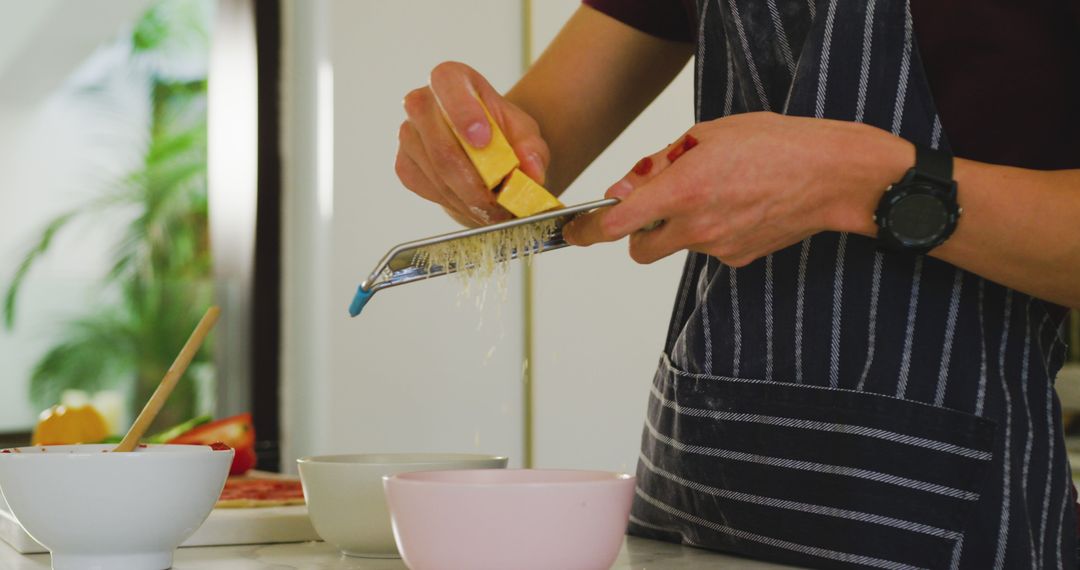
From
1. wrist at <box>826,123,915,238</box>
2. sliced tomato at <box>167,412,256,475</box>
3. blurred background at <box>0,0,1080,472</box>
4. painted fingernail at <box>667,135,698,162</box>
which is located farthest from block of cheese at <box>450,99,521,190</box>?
blurred background at <box>0,0,1080,472</box>

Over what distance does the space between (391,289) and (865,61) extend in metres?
1.40

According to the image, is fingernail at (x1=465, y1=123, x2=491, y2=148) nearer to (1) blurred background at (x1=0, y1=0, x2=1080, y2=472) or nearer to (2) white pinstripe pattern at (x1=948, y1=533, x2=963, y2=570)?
(2) white pinstripe pattern at (x1=948, y1=533, x2=963, y2=570)

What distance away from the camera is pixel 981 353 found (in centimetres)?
84

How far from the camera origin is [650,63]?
1.16 m

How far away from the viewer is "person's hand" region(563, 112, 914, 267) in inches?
29.5

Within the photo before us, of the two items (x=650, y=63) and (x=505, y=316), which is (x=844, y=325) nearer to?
(x=650, y=63)

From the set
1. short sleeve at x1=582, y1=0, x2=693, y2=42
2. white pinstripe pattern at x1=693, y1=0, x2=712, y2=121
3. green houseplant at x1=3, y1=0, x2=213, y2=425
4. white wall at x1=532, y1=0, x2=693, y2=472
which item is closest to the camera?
white pinstripe pattern at x1=693, y1=0, x2=712, y2=121

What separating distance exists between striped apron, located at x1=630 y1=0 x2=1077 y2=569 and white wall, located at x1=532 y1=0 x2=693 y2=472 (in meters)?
1.21

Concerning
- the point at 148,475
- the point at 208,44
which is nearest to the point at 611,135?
the point at 148,475

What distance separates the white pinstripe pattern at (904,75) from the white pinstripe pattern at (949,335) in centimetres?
12

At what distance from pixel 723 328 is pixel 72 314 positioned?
2.13 metres

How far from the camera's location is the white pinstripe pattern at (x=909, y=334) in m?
0.84

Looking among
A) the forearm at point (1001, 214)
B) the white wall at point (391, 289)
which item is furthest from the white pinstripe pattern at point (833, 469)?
the white wall at point (391, 289)

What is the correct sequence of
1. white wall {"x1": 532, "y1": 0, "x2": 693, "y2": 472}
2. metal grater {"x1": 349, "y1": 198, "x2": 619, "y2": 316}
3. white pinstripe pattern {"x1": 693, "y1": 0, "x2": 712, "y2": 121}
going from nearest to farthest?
metal grater {"x1": 349, "y1": 198, "x2": 619, "y2": 316} → white pinstripe pattern {"x1": 693, "y1": 0, "x2": 712, "y2": 121} → white wall {"x1": 532, "y1": 0, "x2": 693, "y2": 472}
